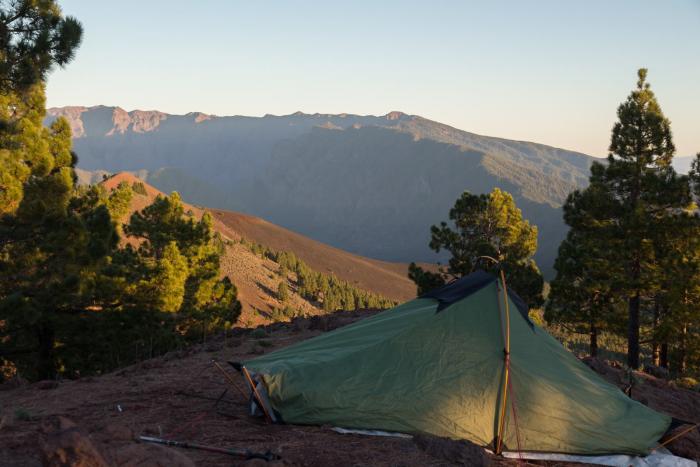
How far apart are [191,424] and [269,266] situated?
6901 cm

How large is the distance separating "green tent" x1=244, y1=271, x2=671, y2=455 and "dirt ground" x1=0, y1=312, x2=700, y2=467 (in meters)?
0.37

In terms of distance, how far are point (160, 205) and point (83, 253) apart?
30.5 ft

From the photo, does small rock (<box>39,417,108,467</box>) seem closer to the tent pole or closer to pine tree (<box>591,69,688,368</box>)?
the tent pole

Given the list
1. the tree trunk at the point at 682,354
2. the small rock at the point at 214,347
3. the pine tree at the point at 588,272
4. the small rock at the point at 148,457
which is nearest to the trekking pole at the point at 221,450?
the small rock at the point at 148,457

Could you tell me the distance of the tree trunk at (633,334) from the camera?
21531 mm

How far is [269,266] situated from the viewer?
75750mm

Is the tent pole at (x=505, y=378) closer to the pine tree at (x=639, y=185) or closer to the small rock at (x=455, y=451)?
the small rock at (x=455, y=451)

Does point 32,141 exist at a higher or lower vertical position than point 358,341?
higher

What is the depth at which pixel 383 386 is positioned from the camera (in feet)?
24.7

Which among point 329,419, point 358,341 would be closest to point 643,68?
point 358,341

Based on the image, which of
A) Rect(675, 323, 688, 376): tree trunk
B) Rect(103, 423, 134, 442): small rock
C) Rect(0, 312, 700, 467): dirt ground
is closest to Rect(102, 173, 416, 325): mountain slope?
Rect(675, 323, 688, 376): tree trunk

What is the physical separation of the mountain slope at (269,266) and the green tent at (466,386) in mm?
38650

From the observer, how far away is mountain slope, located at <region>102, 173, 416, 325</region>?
60281 mm

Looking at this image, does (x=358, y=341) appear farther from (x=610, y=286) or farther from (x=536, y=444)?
(x=610, y=286)
